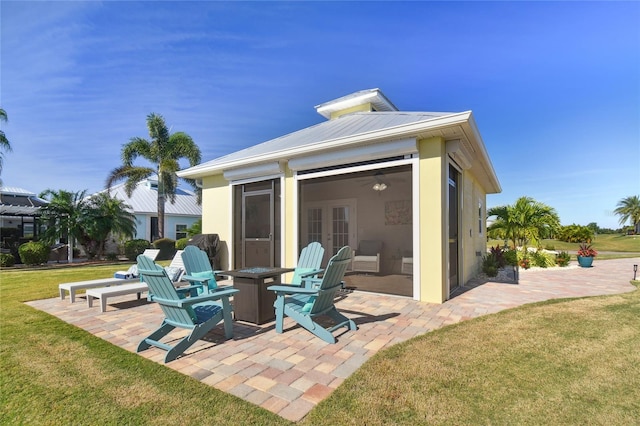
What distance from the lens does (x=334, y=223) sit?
439 inches

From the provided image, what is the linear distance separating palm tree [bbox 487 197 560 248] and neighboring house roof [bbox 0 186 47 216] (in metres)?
21.5

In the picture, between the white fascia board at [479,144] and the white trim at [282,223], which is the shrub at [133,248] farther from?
the white fascia board at [479,144]

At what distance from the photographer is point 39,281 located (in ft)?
28.2

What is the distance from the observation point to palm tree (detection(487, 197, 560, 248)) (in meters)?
11.1

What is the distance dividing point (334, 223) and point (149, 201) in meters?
18.8

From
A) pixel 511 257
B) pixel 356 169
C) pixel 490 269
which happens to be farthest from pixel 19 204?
pixel 511 257

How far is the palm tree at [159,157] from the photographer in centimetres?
1834

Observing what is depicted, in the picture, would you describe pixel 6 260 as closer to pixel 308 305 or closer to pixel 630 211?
pixel 308 305

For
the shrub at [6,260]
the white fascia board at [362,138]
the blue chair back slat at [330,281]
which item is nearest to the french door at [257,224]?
the white fascia board at [362,138]

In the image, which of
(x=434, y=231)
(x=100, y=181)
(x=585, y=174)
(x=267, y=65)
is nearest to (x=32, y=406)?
(x=434, y=231)

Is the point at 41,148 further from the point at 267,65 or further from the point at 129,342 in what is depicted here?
the point at 129,342

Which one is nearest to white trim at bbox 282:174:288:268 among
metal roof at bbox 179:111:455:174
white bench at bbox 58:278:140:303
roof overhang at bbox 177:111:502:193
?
roof overhang at bbox 177:111:502:193

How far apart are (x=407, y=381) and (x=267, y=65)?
9.47 meters

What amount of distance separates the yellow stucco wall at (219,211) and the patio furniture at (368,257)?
4.00 metres
